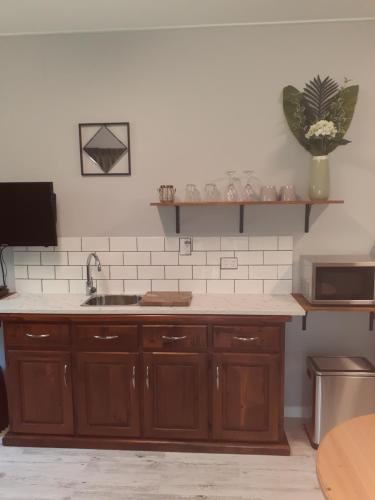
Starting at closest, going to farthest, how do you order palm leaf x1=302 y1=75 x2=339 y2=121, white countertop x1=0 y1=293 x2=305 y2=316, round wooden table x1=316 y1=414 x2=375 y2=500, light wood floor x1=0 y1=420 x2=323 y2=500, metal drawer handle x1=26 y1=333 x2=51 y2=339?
round wooden table x1=316 y1=414 x2=375 y2=500
light wood floor x1=0 y1=420 x2=323 y2=500
white countertop x1=0 y1=293 x2=305 y2=316
metal drawer handle x1=26 y1=333 x2=51 y2=339
palm leaf x1=302 y1=75 x2=339 y2=121

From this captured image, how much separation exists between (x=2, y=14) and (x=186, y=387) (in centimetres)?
264

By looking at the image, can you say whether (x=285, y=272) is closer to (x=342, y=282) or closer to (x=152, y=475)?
(x=342, y=282)

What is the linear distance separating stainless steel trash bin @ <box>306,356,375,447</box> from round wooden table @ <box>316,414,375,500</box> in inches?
48.7

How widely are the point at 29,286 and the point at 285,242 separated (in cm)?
193

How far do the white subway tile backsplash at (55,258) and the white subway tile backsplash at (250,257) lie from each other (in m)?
1.28

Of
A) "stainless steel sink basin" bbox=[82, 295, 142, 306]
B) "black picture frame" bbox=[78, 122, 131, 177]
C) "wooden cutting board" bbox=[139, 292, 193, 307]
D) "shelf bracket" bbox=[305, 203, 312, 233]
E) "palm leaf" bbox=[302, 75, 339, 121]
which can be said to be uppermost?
"palm leaf" bbox=[302, 75, 339, 121]

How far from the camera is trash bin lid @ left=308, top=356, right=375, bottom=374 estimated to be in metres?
2.55

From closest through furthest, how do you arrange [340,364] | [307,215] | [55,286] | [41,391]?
1. [41,391]
2. [340,364]
3. [307,215]
4. [55,286]

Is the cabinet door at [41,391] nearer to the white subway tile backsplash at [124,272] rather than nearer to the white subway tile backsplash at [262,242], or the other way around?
the white subway tile backsplash at [124,272]

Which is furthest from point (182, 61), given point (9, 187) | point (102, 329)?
point (102, 329)

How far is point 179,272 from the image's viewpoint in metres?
2.92

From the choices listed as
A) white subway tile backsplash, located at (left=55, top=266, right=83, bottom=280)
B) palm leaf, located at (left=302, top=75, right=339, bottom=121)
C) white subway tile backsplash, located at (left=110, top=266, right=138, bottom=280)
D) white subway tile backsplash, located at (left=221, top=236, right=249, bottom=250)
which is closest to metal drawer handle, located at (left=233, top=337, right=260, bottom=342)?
white subway tile backsplash, located at (left=221, top=236, right=249, bottom=250)

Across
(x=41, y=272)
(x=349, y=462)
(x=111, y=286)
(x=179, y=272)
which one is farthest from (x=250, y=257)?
(x=349, y=462)

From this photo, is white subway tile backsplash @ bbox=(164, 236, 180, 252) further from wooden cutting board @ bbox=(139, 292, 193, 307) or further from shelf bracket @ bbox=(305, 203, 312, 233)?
shelf bracket @ bbox=(305, 203, 312, 233)
